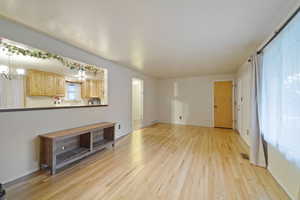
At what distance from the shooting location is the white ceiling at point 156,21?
4.83ft

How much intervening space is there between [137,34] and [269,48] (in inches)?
84.8

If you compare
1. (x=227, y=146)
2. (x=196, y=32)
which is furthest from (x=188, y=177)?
(x=196, y=32)

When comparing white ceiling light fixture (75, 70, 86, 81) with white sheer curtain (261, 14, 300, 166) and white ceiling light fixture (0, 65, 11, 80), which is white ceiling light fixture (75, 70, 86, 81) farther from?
white sheer curtain (261, 14, 300, 166)

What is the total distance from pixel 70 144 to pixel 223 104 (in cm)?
551

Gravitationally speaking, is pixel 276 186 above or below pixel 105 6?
below

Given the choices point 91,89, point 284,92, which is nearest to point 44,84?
point 91,89

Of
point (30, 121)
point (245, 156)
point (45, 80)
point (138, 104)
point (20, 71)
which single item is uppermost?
point (20, 71)

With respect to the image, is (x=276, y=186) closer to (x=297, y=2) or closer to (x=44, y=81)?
(x=297, y=2)

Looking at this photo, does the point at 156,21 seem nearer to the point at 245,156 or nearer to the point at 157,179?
the point at 157,179

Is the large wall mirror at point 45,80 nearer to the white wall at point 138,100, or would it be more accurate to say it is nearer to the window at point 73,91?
the window at point 73,91

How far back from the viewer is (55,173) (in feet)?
6.68

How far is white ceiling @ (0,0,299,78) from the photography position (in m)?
1.47

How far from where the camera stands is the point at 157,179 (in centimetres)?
191

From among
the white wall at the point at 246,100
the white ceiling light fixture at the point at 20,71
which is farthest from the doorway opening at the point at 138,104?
the white wall at the point at 246,100
